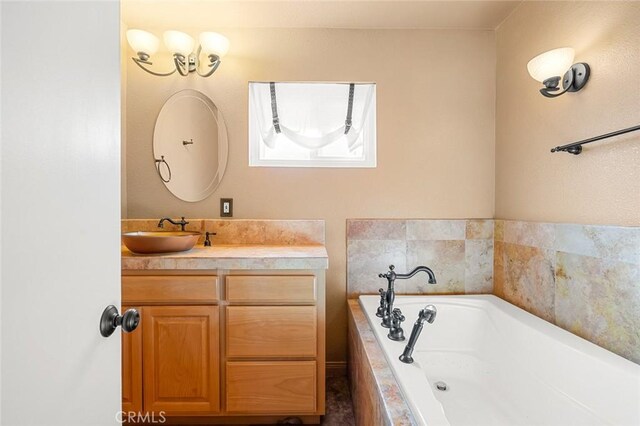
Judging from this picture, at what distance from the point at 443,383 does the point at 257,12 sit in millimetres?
2422

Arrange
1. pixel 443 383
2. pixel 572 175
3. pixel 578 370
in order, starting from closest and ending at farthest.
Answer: pixel 578 370 < pixel 572 175 < pixel 443 383

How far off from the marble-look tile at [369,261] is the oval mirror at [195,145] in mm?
1080

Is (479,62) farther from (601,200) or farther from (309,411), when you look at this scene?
(309,411)

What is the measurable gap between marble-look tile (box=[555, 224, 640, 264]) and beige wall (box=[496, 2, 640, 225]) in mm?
47

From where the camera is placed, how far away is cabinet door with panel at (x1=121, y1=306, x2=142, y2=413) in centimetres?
154

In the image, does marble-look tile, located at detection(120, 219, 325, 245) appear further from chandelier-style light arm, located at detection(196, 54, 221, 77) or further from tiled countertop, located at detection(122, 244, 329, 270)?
chandelier-style light arm, located at detection(196, 54, 221, 77)

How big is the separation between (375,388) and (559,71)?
5.43 feet

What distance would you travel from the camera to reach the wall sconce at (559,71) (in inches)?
55.4

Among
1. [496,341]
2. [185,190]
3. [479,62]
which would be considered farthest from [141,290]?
[479,62]

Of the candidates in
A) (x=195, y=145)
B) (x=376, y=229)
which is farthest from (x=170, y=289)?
(x=376, y=229)

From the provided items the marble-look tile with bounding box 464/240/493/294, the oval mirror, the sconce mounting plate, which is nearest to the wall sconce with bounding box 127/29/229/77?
the oval mirror

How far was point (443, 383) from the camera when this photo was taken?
1.59m

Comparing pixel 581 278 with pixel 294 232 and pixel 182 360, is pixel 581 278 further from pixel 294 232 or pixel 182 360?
pixel 182 360

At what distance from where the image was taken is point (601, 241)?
1301 millimetres
